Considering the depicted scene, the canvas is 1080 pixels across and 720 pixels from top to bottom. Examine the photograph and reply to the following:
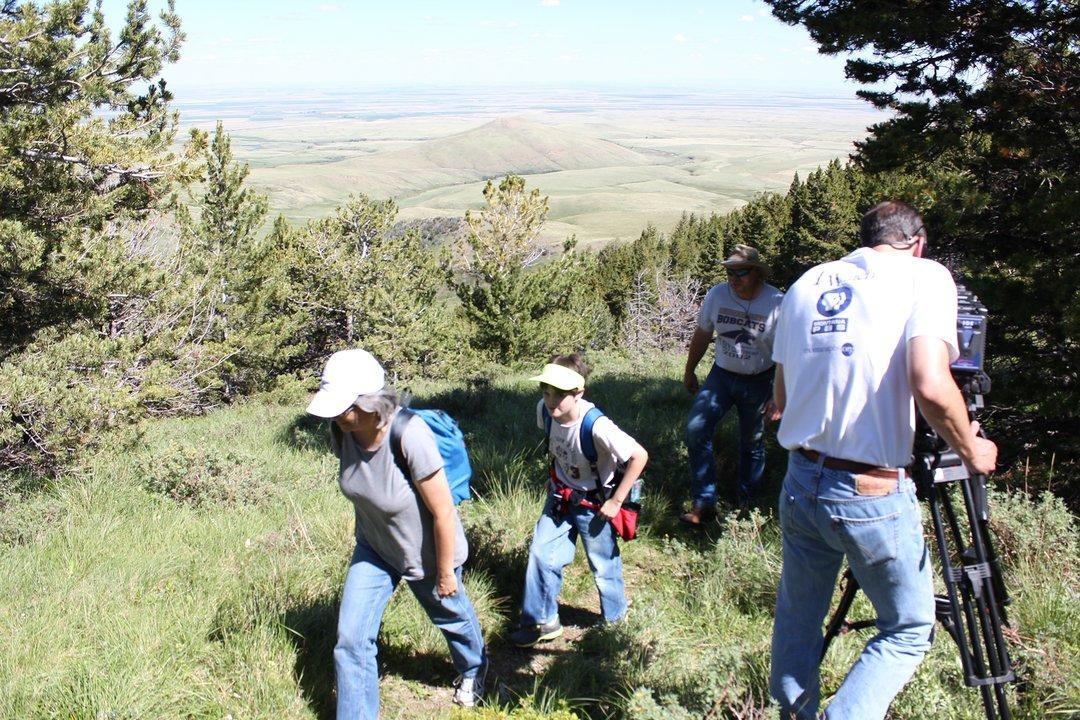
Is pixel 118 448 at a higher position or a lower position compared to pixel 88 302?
lower

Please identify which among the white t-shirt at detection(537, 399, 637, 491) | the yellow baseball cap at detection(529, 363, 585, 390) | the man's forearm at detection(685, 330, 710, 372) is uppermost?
the yellow baseball cap at detection(529, 363, 585, 390)

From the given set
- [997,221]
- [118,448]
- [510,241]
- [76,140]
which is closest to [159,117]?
[76,140]

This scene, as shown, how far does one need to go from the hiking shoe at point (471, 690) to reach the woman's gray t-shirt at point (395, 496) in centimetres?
58

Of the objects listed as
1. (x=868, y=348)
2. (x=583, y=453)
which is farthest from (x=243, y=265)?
(x=868, y=348)

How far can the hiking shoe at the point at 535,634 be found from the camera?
12.9 ft

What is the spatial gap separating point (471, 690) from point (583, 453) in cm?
115

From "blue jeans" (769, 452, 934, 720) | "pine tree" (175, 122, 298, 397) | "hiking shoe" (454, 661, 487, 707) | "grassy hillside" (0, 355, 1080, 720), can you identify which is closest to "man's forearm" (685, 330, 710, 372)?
"grassy hillside" (0, 355, 1080, 720)

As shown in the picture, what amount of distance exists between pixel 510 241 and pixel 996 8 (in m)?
22.5

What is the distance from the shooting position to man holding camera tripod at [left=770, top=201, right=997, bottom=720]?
7.44 feet

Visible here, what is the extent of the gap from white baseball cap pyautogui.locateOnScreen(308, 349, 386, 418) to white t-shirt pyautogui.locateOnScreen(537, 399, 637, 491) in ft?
3.90

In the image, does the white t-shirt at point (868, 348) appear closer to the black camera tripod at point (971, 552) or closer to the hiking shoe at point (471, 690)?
the black camera tripod at point (971, 552)

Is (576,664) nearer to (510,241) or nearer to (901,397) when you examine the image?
(901,397)

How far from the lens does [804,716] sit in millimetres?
2639

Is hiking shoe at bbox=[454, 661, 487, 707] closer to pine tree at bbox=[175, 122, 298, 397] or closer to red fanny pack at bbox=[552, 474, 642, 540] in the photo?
red fanny pack at bbox=[552, 474, 642, 540]
